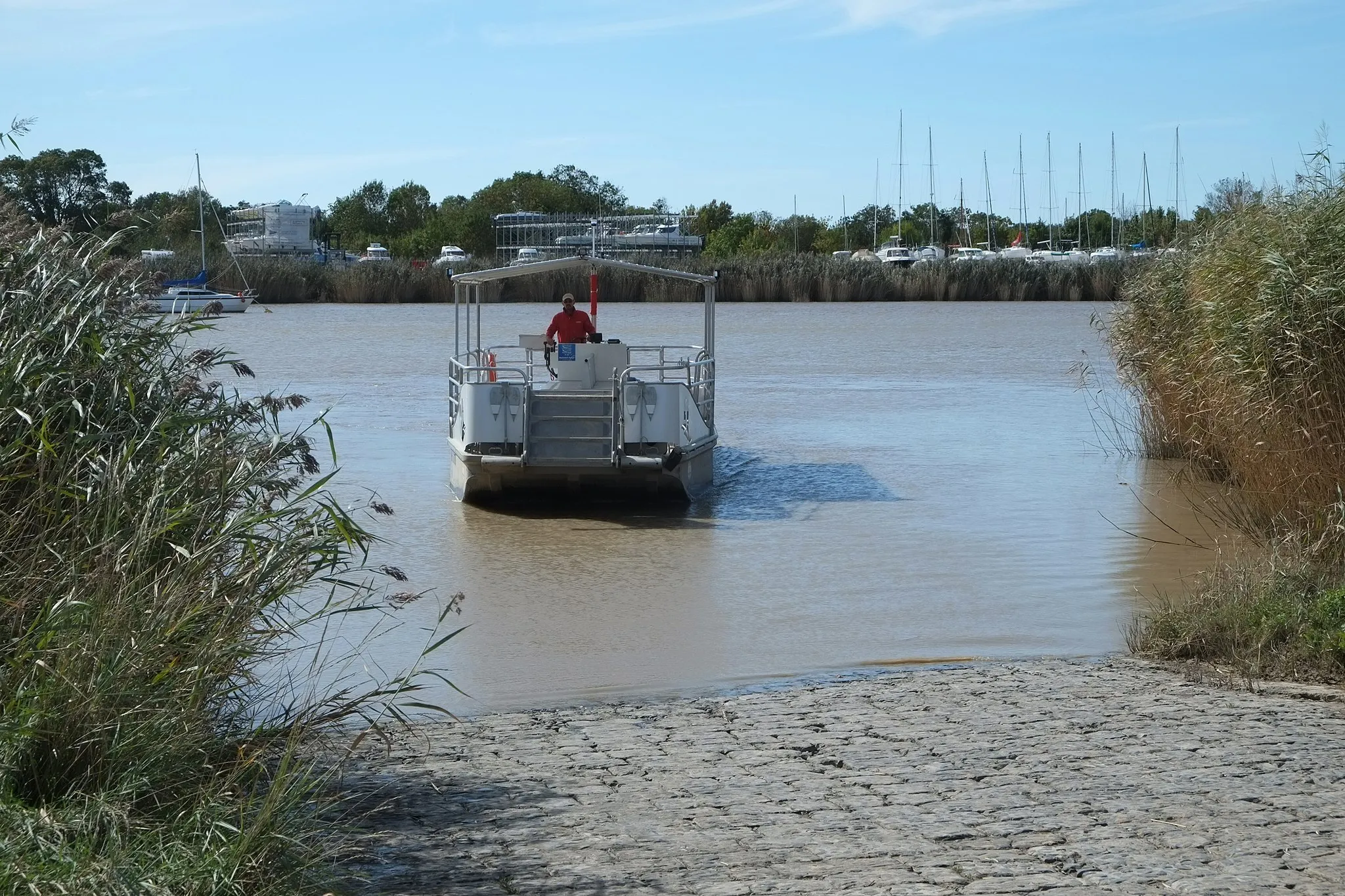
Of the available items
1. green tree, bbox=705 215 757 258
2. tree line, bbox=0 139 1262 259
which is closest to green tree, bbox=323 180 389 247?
tree line, bbox=0 139 1262 259

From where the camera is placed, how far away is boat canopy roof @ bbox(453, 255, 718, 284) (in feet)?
52.6

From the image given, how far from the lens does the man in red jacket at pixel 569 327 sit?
55.1 ft

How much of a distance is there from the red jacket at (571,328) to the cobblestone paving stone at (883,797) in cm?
947

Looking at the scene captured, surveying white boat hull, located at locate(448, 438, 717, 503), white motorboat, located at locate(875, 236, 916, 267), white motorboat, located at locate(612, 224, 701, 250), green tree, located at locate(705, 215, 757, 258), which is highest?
green tree, located at locate(705, 215, 757, 258)

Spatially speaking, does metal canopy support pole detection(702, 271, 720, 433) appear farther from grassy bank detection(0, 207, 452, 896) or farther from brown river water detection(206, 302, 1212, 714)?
grassy bank detection(0, 207, 452, 896)

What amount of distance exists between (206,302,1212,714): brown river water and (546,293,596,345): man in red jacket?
75.2 inches

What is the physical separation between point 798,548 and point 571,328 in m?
4.26

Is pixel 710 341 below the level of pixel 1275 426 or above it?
above

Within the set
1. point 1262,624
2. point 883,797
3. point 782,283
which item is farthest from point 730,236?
point 883,797

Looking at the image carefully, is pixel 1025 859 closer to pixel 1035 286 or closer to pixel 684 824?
pixel 684 824

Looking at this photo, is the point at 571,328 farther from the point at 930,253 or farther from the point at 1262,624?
the point at 930,253

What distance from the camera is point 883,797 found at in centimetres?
565

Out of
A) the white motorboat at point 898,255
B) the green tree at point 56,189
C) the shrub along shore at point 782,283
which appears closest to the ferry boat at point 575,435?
the green tree at point 56,189

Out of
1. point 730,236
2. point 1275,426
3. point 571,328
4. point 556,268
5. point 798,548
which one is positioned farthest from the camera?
point 730,236
